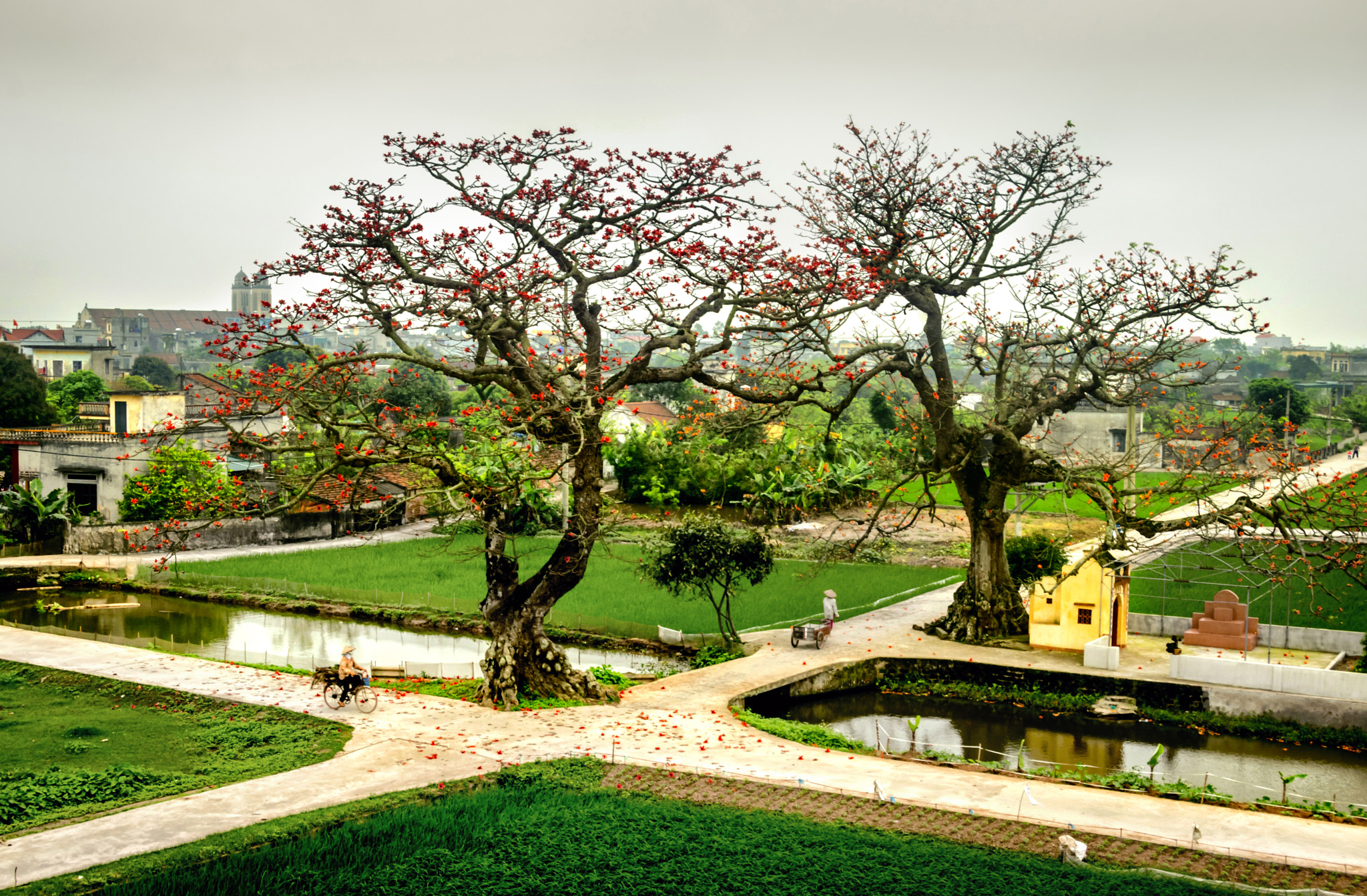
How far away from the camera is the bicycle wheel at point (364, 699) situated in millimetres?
13570

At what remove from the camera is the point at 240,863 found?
805 centimetres

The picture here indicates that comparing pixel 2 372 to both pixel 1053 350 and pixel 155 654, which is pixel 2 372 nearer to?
pixel 155 654

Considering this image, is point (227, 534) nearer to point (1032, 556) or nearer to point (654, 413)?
point (1032, 556)

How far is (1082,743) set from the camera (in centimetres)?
1410

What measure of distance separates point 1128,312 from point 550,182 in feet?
34.8

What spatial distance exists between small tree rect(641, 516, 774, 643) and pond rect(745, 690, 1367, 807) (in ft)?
8.61

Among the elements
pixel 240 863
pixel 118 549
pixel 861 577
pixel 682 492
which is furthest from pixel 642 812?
pixel 682 492

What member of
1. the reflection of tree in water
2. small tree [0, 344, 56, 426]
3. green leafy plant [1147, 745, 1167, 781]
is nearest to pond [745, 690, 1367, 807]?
green leafy plant [1147, 745, 1167, 781]

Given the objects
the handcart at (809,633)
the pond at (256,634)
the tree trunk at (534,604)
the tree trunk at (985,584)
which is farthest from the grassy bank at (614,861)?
the tree trunk at (985,584)

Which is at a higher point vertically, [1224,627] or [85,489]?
[85,489]

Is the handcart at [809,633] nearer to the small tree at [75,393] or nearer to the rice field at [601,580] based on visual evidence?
the rice field at [601,580]

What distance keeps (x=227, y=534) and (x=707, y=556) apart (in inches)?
707

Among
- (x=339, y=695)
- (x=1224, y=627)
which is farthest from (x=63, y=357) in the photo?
(x=1224, y=627)

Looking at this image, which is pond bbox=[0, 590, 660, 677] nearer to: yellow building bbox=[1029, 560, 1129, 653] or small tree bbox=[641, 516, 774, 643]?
small tree bbox=[641, 516, 774, 643]
